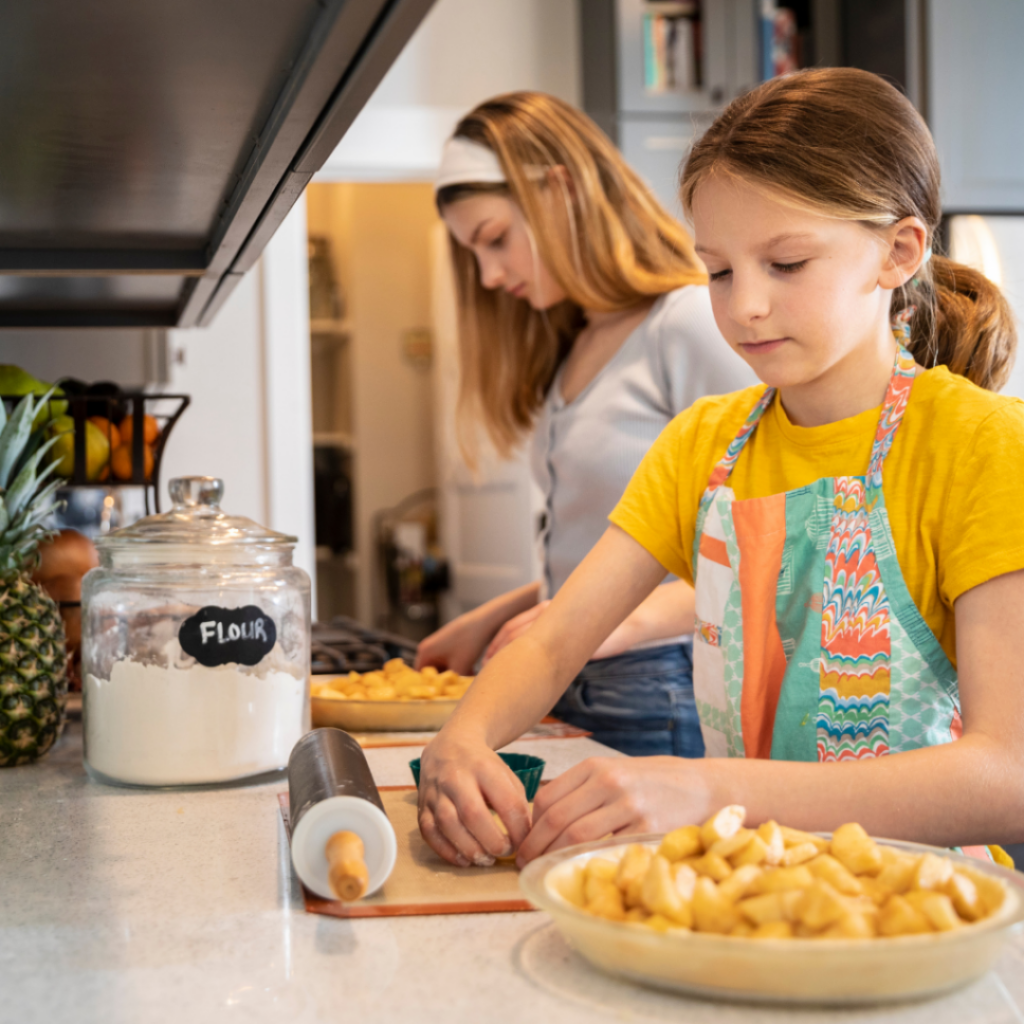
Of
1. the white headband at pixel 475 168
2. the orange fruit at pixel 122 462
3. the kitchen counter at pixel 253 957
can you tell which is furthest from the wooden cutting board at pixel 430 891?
the white headband at pixel 475 168

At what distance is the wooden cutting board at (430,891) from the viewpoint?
66cm

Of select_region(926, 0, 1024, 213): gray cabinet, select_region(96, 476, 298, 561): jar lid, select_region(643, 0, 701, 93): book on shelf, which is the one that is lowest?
select_region(96, 476, 298, 561): jar lid

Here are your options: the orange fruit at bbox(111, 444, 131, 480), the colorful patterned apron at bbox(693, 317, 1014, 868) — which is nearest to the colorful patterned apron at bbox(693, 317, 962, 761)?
the colorful patterned apron at bbox(693, 317, 1014, 868)

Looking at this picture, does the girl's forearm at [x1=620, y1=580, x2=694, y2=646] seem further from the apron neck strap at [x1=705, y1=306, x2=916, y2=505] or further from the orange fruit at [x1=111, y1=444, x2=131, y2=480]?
the orange fruit at [x1=111, y1=444, x2=131, y2=480]

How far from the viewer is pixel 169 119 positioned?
0.84m

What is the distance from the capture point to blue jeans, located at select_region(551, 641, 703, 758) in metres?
1.43

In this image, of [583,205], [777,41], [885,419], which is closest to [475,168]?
[583,205]

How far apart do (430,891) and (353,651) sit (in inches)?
43.9

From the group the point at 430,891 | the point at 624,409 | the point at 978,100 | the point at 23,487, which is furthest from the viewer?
the point at 978,100

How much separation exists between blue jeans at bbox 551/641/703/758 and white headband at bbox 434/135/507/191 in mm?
678

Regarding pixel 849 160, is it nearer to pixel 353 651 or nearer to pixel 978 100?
pixel 353 651

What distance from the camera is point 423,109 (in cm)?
334

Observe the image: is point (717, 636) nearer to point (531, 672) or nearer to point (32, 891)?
point (531, 672)

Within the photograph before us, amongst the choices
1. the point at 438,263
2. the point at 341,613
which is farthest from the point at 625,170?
the point at 341,613
